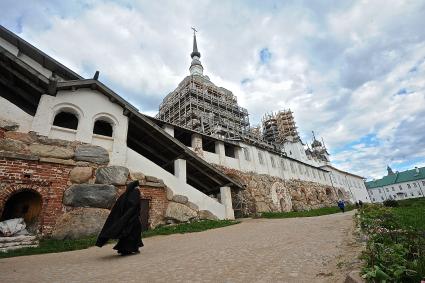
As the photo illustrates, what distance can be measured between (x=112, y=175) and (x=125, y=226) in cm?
495

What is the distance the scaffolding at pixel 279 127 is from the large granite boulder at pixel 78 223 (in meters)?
43.8

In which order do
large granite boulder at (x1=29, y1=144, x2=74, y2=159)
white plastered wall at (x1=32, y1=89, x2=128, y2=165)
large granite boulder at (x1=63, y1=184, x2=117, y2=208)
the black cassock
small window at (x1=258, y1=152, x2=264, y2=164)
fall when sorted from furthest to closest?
1. small window at (x1=258, y1=152, x2=264, y2=164)
2. white plastered wall at (x1=32, y1=89, x2=128, y2=165)
3. large granite boulder at (x1=29, y1=144, x2=74, y2=159)
4. large granite boulder at (x1=63, y1=184, x2=117, y2=208)
5. the black cassock

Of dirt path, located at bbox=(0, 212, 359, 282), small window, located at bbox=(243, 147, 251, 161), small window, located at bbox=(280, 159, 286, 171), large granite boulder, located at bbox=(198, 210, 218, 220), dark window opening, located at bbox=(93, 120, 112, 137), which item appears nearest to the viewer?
dirt path, located at bbox=(0, 212, 359, 282)

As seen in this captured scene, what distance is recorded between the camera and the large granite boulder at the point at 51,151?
28.7ft

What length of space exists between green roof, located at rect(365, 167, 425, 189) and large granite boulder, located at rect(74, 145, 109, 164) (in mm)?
80967

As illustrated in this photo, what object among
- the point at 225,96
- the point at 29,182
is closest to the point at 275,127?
the point at 225,96

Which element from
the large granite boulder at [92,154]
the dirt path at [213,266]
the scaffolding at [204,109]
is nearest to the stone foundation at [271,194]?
the scaffolding at [204,109]

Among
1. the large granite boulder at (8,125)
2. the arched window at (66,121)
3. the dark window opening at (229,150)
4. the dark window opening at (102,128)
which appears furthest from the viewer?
the dark window opening at (229,150)

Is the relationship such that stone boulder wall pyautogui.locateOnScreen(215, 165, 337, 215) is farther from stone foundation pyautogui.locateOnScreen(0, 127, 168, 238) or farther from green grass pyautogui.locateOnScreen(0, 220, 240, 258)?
stone foundation pyautogui.locateOnScreen(0, 127, 168, 238)

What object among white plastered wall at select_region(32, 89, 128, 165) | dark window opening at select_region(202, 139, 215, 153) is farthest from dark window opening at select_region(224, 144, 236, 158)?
white plastered wall at select_region(32, 89, 128, 165)

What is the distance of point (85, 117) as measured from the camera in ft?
34.6

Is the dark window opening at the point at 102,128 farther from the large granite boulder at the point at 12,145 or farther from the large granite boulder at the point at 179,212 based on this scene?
the large granite boulder at the point at 179,212

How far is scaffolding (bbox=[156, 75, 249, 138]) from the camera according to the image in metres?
34.6

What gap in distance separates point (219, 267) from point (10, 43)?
15.0 m
